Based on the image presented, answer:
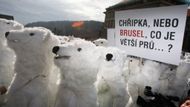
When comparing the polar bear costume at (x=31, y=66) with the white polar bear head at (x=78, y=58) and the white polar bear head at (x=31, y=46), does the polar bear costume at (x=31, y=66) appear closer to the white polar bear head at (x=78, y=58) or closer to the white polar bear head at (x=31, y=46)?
the white polar bear head at (x=31, y=46)

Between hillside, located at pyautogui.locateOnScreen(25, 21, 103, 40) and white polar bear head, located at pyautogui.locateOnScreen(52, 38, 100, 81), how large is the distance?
8.98 ft

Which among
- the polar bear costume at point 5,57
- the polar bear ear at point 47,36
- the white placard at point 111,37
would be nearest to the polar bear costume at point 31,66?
the polar bear ear at point 47,36

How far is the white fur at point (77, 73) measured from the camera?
2.28 metres

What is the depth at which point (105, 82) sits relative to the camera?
2.72 m

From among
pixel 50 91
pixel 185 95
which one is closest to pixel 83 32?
A: pixel 185 95

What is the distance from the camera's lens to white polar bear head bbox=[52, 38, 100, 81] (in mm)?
2250

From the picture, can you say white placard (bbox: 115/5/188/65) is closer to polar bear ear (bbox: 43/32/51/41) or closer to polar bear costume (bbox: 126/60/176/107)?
polar bear costume (bbox: 126/60/176/107)

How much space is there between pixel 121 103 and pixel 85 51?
31.4 inches

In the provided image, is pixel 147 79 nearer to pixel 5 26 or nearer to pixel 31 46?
pixel 31 46

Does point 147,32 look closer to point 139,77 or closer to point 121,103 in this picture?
point 139,77

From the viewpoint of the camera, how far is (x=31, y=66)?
2.35 metres

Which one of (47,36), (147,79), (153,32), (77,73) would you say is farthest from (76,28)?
(77,73)

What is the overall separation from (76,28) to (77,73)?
4.84m

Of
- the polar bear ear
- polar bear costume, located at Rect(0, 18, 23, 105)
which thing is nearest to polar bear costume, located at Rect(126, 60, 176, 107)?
the polar bear ear
